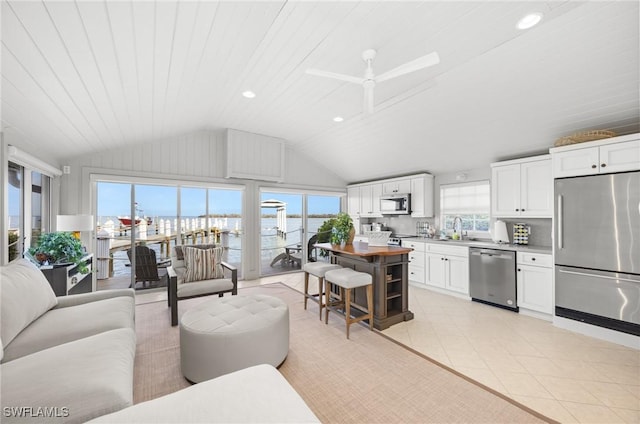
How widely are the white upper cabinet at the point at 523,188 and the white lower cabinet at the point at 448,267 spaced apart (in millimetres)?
847

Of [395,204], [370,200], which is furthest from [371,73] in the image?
[370,200]

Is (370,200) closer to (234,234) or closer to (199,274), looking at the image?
(234,234)

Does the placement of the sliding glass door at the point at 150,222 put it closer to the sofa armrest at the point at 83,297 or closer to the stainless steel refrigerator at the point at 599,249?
the sofa armrest at the point at 83,297

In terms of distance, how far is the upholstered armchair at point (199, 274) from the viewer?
316 centimetres

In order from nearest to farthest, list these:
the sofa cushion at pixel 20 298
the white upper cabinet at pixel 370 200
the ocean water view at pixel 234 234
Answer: the sofa cushion at pixel 20 298 < the ocean water view at pixel 234 234 < the white upper cabinet at pixel 370 200

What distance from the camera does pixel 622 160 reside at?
2.68 m

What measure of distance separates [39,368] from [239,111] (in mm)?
3611

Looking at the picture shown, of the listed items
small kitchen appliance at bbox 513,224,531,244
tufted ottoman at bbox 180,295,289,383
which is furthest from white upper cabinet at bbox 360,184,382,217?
tufted ottoman at bbox 180,295,289,383

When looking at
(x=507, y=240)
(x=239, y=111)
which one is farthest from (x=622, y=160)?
(x=239, y=111)

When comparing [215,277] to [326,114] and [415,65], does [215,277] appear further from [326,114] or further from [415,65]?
[415,65]

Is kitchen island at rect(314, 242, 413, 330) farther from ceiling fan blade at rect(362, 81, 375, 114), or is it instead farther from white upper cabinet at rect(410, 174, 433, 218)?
white upper cabinet at rect(410, 174, 433, 218)

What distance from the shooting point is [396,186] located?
5.61m

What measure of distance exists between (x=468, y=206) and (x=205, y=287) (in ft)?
14.9

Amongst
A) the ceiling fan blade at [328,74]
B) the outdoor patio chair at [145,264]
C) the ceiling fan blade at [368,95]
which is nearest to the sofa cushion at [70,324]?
the outdoor patio chair at [145,264]
